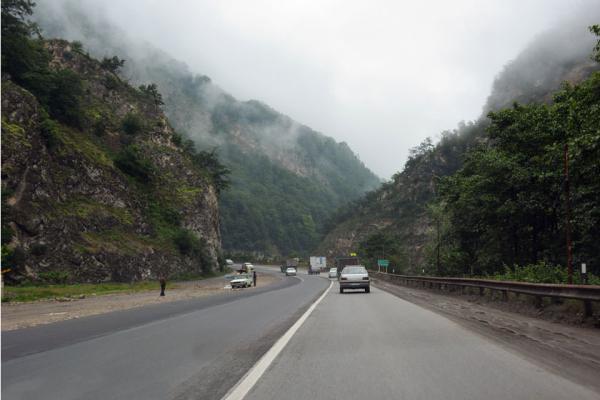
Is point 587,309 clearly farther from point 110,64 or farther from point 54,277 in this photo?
point 110,64

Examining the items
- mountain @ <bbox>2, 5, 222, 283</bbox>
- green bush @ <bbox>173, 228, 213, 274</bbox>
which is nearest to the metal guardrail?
mountain @ <bbox>2, 5, 222, 283</bbox>

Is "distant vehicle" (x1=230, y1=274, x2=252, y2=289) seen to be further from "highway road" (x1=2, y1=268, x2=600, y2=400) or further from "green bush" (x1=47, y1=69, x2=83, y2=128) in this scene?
"highway road" (x1=2, y1=268, x2=600, y2=400)

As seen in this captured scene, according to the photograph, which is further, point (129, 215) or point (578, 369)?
point (129, 215)

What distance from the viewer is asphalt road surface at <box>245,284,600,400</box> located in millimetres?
5621

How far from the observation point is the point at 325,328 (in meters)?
12.1

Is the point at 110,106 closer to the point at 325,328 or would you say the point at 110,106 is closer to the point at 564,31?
the point at 325,328

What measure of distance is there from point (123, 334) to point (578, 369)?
8.77 metres

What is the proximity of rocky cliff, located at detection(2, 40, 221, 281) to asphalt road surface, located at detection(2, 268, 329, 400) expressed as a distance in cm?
2717

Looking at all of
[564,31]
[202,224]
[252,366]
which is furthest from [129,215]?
[564,31]

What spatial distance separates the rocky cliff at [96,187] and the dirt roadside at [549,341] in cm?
3214

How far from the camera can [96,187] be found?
5662cm

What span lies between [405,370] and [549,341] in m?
4.04

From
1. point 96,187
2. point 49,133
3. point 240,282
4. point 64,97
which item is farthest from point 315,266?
point 49,133

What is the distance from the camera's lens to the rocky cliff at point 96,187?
4247 cm
